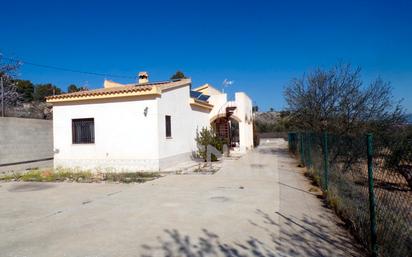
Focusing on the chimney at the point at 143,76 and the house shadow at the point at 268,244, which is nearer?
the house shadow at the point at 268,244

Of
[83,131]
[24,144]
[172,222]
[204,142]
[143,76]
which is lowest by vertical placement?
[172,222]

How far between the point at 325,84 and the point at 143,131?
10.1 metres

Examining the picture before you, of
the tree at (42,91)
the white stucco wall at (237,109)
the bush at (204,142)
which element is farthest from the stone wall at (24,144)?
the tree at (42,91)

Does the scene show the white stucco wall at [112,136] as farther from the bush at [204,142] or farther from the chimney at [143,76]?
the chimney at [143,76]

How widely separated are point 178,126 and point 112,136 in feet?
11.2

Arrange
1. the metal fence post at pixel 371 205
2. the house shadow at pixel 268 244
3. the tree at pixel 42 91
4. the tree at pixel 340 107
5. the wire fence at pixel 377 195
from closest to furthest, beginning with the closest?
the wire fence at pixel 377 195, the metal fence post at pixel 371 205, the house shadow at pixel 268 244, the tree at pixel 340 107, the tree at pixel 42 91

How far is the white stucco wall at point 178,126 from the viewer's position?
13.1 metres

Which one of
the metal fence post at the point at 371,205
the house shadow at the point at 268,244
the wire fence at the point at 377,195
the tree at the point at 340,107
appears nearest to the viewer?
the wire fence at the point at 377,195

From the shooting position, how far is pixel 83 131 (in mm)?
13914

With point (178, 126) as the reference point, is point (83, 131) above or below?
below

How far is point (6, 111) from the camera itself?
49.3 feet

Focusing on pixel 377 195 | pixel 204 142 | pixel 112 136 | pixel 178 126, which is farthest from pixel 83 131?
pixel 377 195

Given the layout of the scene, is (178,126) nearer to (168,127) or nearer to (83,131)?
(168,127)

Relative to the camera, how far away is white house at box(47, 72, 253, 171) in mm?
12586
